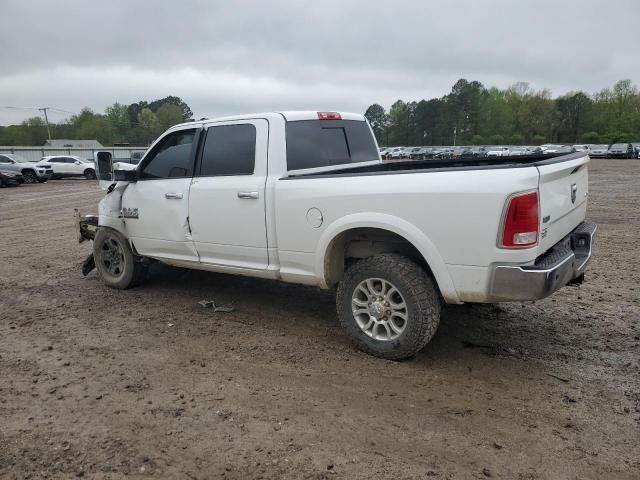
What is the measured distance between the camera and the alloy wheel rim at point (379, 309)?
13.1 feet

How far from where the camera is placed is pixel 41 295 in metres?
6.19

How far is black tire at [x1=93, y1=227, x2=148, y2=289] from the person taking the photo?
607cm

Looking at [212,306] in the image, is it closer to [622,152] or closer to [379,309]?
[379,309]

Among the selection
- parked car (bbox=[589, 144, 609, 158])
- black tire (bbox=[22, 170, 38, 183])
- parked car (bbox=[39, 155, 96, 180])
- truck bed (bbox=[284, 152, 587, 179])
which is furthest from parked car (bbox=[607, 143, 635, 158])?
truck bed (bbox=[284, 152, 587, 179])

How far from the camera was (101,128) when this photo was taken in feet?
334

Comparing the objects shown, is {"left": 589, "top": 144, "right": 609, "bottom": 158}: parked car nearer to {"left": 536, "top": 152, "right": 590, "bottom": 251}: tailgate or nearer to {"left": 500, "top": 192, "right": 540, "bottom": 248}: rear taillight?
{"left": 536, "top": 152, "right": 590, "bottom": 251}: tailgate

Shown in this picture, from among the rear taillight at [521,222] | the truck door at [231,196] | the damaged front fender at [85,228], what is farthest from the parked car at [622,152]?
the rear taillight at [521,222]

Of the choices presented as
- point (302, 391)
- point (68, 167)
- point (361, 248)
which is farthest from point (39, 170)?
point (302, 391)

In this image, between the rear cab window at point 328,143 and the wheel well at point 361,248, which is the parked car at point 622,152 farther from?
the wheel well at point 361,248

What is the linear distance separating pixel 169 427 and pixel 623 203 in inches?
581

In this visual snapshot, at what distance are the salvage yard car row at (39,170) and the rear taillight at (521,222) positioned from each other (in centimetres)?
2059

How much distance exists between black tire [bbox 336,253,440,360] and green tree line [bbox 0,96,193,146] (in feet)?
280

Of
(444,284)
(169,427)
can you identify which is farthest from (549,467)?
(169,427)

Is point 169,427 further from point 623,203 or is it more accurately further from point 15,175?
point 15,175
